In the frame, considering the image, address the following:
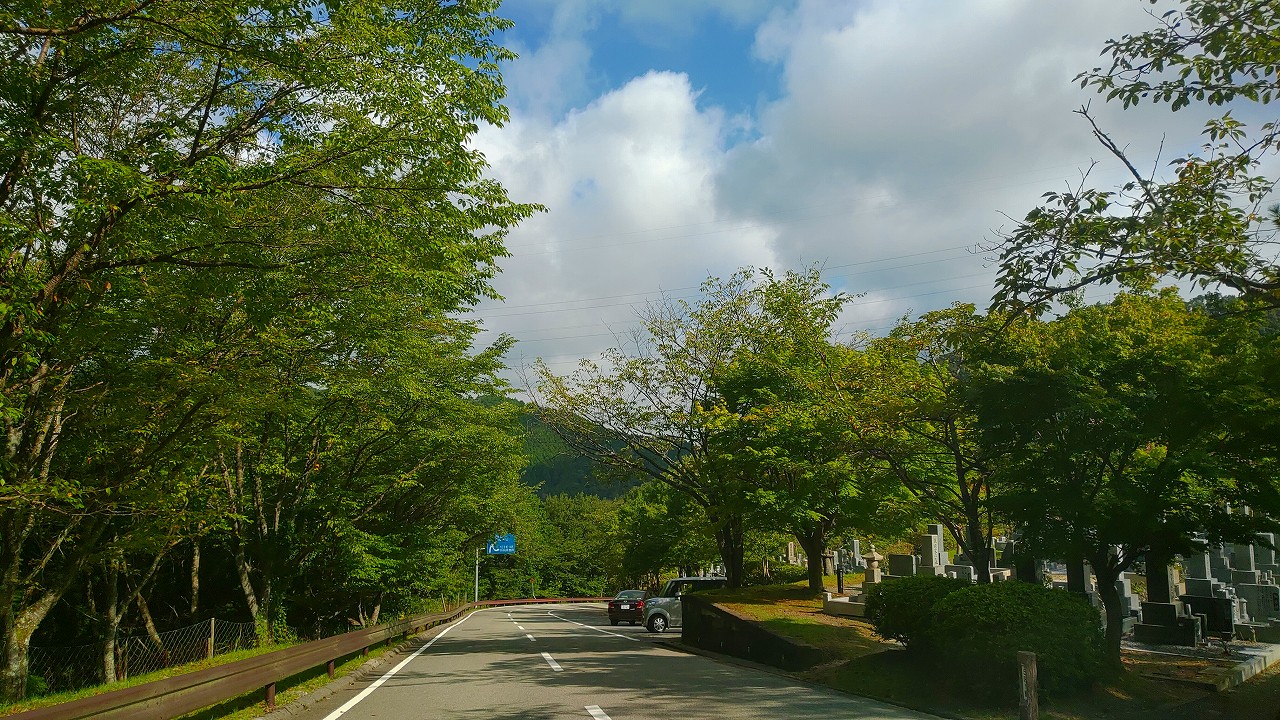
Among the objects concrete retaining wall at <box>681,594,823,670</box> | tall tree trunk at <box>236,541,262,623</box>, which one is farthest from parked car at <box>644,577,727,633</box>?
tall tree trunk at <box>236,541,262,623</box>

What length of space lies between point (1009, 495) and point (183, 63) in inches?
515

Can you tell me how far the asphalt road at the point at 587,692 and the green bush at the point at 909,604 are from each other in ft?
5.17

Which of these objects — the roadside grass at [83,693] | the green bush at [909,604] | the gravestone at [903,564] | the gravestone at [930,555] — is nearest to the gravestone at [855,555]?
the gravestone at [930,555]

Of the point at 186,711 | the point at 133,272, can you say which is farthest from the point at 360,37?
the point at 186,711

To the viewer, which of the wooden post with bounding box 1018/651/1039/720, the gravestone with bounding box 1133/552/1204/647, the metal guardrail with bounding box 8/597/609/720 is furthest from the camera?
the gravestone with bounding box 1133/552/1204/647

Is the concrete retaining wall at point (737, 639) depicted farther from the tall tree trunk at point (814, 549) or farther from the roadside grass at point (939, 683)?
the tall tree trunk at point (814, 549)

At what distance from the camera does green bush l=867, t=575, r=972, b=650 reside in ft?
39.0

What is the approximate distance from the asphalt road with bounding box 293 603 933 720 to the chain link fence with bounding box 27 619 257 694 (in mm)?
5893

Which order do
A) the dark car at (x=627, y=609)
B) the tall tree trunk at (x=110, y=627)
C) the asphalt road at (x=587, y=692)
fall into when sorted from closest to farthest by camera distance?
the asphalt road at (x=587, y=692) → the tall tree trunk at (x=110, y=627) → the dark car at (x=627, y=609)

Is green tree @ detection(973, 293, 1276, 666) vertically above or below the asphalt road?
above

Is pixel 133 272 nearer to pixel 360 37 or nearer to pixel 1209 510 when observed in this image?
pixel 360 37

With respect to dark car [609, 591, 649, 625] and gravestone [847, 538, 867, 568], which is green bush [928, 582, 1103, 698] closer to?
gravestone [847, 538, 867, 568]

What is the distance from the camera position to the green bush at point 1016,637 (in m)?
10.1

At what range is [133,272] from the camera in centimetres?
1037
